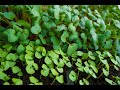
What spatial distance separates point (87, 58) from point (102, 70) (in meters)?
0.13

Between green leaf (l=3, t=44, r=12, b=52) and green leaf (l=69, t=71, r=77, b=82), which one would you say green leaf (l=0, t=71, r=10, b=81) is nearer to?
green leaf (l=3, t=44, r=12, b=52)

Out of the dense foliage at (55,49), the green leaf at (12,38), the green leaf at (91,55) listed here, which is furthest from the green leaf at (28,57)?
the green leaf at (91,55)

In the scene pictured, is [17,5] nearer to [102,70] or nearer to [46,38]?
[46,38]

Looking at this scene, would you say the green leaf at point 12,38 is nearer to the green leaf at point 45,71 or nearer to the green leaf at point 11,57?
the green leaf at point 11,57

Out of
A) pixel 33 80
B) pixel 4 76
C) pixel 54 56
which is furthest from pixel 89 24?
pixel 4 76

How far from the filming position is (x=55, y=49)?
5.60ft

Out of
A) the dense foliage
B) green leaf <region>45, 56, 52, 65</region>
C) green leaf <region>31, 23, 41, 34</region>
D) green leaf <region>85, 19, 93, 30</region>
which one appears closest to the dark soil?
the dense foliage

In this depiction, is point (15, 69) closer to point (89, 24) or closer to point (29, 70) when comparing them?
point (29, 70)

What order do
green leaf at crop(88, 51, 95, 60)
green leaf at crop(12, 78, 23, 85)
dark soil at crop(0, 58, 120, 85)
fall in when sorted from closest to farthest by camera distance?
green leaf at crop(12, 78, 23, 85)
dark soil at crop(0, 58, 120, 85)
green leaf at crop(88, 51, 95, 60)

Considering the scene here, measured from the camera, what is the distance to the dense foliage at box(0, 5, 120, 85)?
1.60 m

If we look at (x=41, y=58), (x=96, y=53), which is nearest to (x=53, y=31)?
(x=41, y=58)

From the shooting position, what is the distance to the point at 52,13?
1.72 m

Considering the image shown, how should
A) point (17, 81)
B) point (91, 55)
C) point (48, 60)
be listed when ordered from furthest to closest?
point (91, 55) → point (48, 60) → point (17, 81)

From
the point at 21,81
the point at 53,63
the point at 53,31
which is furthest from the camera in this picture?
the point at 53,31
